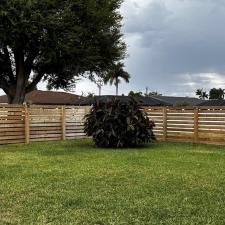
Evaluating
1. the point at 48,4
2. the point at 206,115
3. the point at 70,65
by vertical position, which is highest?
the point at 48,4

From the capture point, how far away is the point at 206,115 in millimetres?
19078

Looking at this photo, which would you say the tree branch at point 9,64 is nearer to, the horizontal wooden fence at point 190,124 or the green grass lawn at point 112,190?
the horizontal wooden fence at point 190,124

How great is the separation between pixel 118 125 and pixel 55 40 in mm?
11630

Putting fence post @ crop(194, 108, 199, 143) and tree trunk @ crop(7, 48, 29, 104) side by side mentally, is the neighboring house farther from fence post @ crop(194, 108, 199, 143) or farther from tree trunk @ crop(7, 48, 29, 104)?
fence post @ crop(194, 108, 199, 143)

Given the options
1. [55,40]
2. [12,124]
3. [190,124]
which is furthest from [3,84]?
[190,124]

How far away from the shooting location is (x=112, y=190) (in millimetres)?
8258

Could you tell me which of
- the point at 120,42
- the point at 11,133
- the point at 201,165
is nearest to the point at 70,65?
the point at 120,42

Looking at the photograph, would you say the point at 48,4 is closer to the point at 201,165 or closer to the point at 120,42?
the point at 120,42

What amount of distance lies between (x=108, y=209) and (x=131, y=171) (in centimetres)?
382

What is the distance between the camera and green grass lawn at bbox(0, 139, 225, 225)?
20.9ft

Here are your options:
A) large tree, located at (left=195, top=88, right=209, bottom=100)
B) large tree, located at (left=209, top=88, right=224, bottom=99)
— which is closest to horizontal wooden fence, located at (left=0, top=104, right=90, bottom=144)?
large tree, located at (left=209, top=88, right=224, bottom=99)

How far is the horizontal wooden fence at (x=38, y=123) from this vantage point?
1955 centimetres

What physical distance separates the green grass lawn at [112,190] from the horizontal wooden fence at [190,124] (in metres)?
5.16

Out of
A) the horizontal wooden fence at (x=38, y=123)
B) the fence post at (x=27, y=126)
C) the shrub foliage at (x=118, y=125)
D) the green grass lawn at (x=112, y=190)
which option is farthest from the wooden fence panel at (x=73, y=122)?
the green grass lawn at (x=112, y=190)
